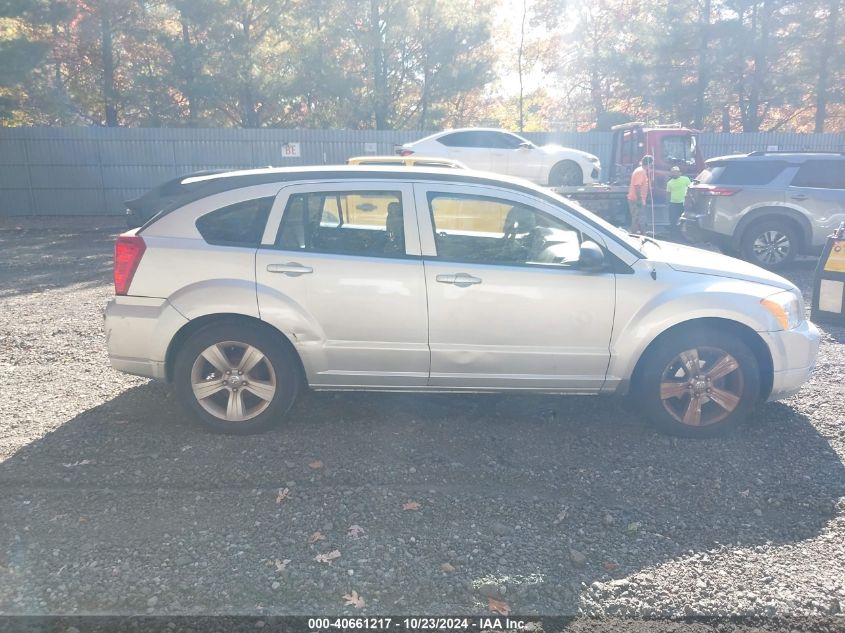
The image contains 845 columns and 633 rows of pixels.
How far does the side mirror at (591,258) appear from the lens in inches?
175

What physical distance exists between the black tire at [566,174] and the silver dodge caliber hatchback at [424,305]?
43.4ft

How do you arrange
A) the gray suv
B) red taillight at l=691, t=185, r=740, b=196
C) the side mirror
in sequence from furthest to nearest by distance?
red taillight at l=691, t=185, r=740, b=196 → the gray suv → the side mirror

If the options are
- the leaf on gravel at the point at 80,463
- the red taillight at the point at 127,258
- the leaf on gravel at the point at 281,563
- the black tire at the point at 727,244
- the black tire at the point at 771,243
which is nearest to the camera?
the leaf on gravel at the point at 281,563

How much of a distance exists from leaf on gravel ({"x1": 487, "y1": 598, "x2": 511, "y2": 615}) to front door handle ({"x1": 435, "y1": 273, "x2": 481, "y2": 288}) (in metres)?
2.10

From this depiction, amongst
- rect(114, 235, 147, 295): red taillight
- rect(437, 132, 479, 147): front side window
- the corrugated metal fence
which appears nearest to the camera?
rect(114, 235, 147, 295): red taillight

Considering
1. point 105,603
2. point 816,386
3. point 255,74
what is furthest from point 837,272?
point 255,74

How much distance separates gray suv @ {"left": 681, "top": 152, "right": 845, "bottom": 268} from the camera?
1088 centimetres

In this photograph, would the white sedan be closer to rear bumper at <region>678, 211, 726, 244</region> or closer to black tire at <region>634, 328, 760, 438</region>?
rear bumper at <region>678, 211, 726, 244</region>

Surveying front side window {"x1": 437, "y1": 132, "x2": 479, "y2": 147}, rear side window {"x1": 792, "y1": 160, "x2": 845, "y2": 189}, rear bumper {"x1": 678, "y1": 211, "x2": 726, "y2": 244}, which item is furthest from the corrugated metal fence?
rear side window {"x1": 792, "y1": 160, "x2": 845, "y2": 189}

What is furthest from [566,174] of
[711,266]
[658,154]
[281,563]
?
[281,563]

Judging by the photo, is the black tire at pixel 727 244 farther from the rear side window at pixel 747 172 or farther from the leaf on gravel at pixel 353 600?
the leaf on gravel at pixel 353 600

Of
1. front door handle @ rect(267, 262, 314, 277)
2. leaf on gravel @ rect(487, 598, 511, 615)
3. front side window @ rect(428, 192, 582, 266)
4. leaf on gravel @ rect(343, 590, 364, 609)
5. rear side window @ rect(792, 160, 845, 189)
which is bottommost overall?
leaf on gravel @ rect(487, 598, 511, 615)

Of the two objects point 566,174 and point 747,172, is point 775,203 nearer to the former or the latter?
point 747,172

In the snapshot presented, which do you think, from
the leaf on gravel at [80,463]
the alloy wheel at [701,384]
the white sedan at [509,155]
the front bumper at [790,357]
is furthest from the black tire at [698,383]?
the white sedan at [509,155]
